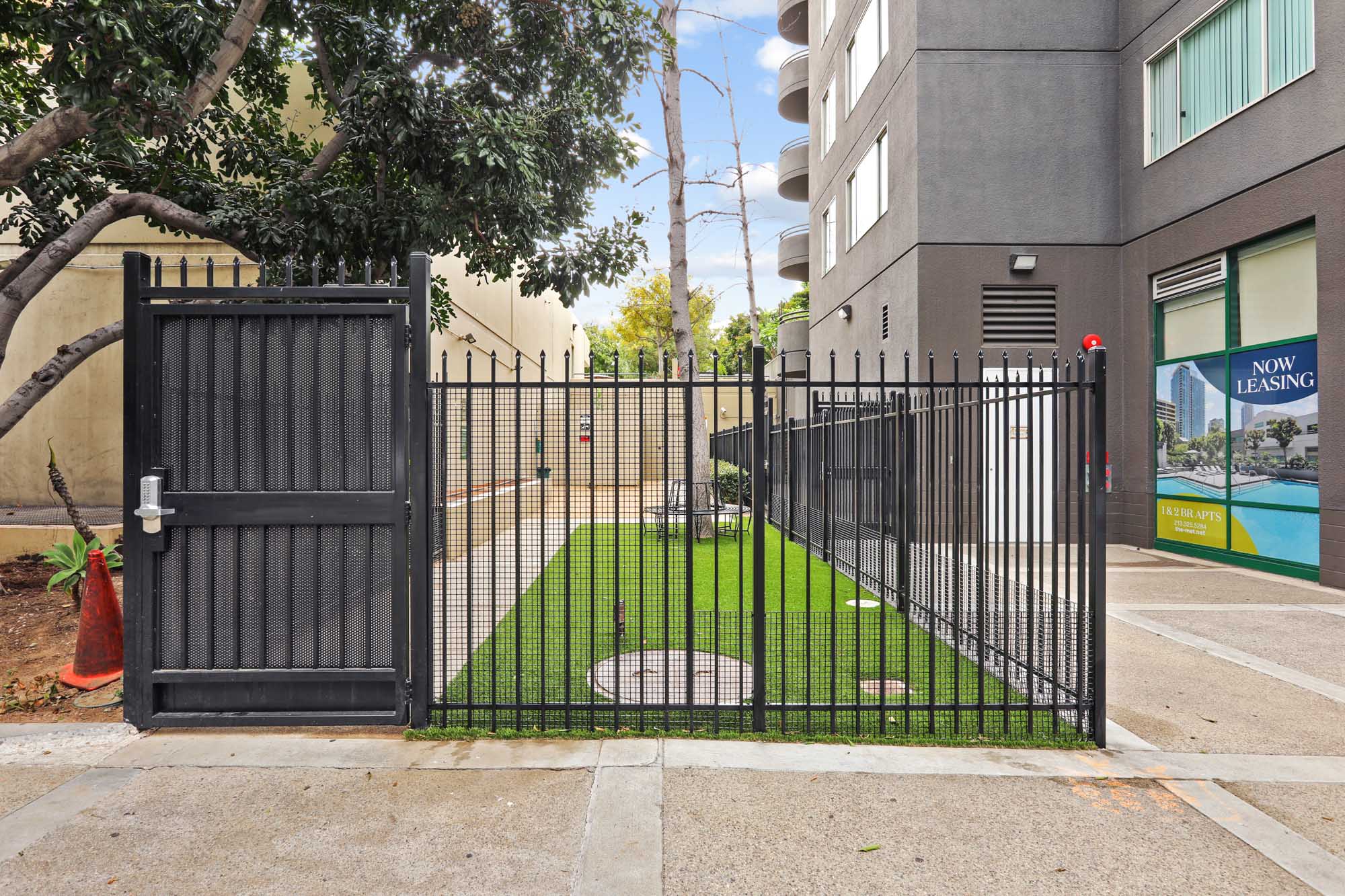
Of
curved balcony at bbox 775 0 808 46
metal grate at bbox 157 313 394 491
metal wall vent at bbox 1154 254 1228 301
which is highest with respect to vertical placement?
A: curved balcony at bbox 775 0 808 46

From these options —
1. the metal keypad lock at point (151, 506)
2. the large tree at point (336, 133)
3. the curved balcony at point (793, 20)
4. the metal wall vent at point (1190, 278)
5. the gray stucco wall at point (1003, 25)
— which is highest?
the curved balcony at point (793, 20)

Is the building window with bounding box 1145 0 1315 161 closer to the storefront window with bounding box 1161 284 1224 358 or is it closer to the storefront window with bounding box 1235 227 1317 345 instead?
the storefront window with bounding box 1235 227 1317 345

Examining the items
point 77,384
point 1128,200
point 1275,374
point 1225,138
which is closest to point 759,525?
point 1275,374

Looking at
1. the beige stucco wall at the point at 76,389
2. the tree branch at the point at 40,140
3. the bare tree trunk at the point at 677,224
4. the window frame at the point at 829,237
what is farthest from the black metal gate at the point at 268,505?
the window frame at the point at 829,237

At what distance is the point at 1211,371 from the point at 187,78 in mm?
13778

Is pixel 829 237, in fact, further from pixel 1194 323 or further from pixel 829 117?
pixel 1194 323

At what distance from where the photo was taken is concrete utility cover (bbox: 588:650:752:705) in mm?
4754

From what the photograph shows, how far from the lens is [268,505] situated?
167 inches

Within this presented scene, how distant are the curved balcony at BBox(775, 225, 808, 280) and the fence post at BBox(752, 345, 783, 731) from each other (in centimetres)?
1830

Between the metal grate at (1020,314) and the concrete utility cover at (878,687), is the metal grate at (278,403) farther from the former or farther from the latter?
the metal grate at (1020,314)

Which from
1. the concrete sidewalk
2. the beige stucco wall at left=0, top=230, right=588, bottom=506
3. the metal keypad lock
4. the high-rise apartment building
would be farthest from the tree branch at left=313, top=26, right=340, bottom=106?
the high-rise apartment building

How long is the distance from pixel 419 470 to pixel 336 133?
25.0ft

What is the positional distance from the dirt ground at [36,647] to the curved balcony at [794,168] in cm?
1926

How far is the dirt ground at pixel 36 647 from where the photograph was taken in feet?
15.3
